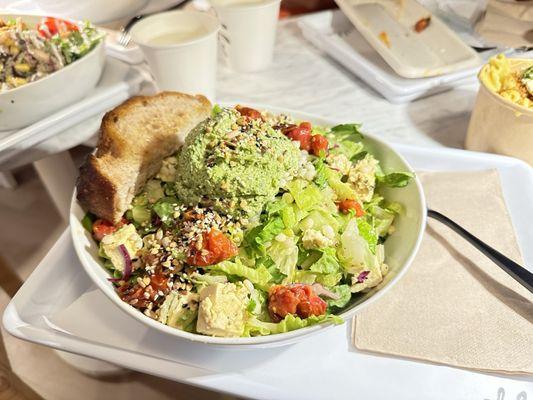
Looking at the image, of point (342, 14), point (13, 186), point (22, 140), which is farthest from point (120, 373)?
point (342, 14)

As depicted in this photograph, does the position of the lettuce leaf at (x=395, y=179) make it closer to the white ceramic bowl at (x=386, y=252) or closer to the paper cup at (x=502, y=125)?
the white ceramic bowl at (x=386, y=252)

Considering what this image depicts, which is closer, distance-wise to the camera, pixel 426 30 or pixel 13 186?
pixel 426 30

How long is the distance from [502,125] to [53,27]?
1.55 m

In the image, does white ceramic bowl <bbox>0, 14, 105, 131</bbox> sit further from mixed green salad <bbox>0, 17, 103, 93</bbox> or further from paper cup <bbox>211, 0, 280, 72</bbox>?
paper cup <bbox>211, 0, 280, 72</bbox>

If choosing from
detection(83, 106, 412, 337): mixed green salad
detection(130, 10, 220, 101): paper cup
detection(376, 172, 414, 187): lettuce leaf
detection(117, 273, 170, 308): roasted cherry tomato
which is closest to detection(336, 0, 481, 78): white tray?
detection(130, 10, 220, 101): paper cup

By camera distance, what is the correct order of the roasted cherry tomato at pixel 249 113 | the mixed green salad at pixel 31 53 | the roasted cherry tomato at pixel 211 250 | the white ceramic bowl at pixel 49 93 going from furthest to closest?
the mixed green salad at pixel 31 53
the white ceramic bowl at pixel 49 93
the roasted cherry tomato at pixel 249 113
the roasted cherry tomato at pixel 211 250

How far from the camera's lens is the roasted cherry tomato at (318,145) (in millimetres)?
1141

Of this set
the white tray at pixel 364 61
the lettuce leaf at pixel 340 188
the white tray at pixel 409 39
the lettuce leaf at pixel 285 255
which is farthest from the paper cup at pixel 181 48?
the lettuce leaf at pixel 285 255

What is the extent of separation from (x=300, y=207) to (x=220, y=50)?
4.28ft

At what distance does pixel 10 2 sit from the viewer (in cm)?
196

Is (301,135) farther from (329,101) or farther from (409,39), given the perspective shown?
(409,39)

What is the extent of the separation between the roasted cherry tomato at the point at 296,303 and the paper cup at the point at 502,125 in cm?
84

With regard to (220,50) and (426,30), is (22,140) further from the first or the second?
(426,30)

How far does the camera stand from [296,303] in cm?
88
